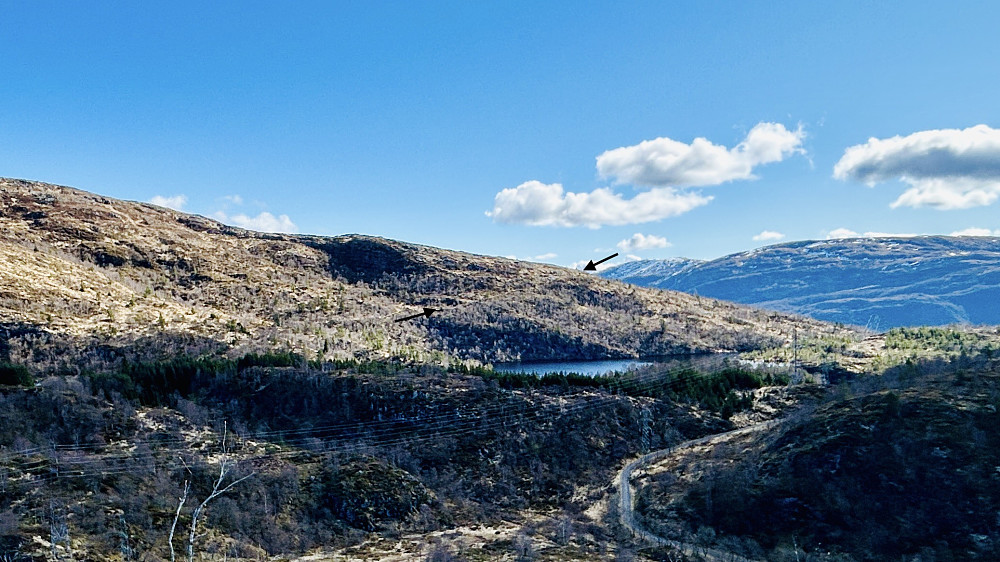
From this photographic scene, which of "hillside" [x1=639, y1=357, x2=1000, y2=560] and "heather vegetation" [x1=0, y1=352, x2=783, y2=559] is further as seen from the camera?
"hillside" [x1=639, y1=357, x2=1000, y2=560]

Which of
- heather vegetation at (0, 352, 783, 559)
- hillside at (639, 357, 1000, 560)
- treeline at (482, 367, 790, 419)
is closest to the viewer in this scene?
heather vegetation at (0, 352, 783, 559)

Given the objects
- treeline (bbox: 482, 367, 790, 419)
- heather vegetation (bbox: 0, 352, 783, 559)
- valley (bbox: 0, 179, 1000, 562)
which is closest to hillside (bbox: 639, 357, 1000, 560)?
valley (bbox: 0, 179, 1000, 562)

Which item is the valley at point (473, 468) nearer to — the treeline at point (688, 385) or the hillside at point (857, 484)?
the hillside at point (857, 484)

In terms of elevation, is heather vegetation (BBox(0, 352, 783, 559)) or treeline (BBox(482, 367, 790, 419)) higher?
treeline (BBox(482, 367, 790, 419))

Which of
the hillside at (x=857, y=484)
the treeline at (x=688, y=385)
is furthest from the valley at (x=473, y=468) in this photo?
the treeline at (x=688, y=385)

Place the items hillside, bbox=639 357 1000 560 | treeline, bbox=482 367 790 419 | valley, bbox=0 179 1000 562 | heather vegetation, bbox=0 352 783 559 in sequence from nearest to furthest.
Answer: heather vegetation, bbox=0 352 783 559 → valley, bbox=0 179 1000 562 → hillside, bbox=639 357 1000 560 → treeline, bbox=482 367 790 419

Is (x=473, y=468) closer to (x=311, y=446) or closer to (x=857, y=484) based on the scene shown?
(x=311, y=446)

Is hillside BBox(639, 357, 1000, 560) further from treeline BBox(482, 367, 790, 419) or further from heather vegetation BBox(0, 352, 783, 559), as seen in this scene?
treeline BBox(482, 367, 790, 419)

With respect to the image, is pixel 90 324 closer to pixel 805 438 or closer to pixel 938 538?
pixel 805 438

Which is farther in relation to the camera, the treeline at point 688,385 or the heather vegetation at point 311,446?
the treeline at point 688,385

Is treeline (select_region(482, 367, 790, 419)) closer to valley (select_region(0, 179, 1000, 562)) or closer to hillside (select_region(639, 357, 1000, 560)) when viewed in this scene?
valley (select_region(0, 179, 1000, 562))

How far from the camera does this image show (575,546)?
3120 inches

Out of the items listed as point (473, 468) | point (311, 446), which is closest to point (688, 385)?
point (473, 468)

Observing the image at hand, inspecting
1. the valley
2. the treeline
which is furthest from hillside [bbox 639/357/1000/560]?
the treeline
